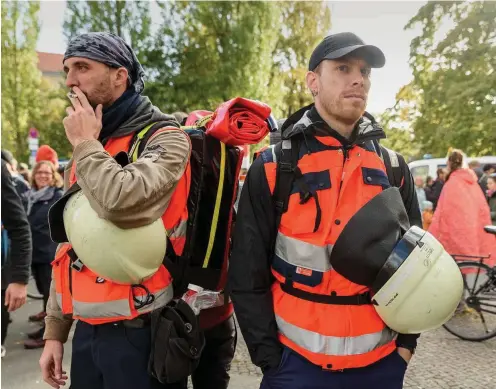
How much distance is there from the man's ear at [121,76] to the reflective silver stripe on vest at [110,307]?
818 millimetres

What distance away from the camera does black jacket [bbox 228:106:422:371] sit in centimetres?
180

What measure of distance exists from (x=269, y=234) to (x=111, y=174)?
63 cm

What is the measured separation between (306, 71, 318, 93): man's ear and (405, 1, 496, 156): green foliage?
15.7m

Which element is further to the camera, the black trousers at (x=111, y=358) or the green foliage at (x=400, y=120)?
the green foliage at (x=400, y=120)

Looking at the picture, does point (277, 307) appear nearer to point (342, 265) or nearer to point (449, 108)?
point (342, 265)

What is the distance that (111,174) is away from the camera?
1563mm

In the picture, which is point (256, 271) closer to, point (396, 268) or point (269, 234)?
point (269, 234)

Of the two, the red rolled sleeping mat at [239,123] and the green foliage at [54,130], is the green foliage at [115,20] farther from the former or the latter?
the red rolled sleeping mat at [239,123]

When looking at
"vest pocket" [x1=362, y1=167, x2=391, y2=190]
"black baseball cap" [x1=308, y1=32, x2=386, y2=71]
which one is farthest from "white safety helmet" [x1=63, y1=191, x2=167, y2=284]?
"black baseball cap" [x1=308, y1=32, x2=386, y2=71]

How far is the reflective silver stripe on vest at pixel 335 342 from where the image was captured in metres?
1.71

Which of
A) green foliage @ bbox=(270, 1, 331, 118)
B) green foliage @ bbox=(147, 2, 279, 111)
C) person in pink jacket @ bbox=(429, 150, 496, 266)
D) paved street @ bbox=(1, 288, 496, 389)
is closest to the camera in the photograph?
paved street @ bbox=(1, 288, 496, 389)

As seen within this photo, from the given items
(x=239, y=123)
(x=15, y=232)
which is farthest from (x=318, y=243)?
(x=15, y=232)

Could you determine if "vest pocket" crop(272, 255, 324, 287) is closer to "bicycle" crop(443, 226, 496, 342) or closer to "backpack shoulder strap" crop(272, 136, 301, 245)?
"backpack shoulder strap" crop(272, 136, 301, 245)

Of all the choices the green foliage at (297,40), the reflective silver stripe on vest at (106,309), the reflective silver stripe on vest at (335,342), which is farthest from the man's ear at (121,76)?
the green foliage at (297,40)
